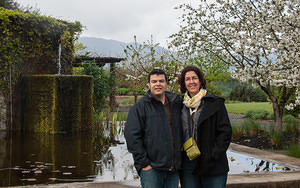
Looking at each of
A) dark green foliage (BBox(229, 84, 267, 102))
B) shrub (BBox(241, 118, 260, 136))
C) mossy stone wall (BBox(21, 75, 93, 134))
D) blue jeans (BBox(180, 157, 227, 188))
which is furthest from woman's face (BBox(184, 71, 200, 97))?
dark green foliage (BBox(229, 84, 267, 102))

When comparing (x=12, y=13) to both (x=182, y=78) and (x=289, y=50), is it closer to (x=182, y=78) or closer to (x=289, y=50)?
(x=289, y=50)

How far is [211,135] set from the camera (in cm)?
285

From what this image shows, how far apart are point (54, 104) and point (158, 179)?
8.22 meters

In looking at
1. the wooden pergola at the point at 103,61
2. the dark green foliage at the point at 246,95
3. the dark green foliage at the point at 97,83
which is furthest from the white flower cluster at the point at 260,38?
the dark green foliage at the point at 246,95

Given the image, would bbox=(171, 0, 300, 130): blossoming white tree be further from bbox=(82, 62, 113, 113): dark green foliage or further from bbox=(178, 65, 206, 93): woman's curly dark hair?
bbox=(82, 62, 113, 113): dark green foliage

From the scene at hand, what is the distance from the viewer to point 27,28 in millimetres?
11234

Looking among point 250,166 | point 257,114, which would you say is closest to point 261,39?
point 250,166

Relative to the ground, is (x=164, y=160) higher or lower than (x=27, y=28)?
lower

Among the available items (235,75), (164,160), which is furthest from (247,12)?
(164,160)

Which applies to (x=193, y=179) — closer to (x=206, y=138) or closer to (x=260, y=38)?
(x=206, y=138)

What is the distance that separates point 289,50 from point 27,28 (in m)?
8.54

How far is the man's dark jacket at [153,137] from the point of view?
2709mm

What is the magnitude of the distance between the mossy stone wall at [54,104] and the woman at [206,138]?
8.03 metres

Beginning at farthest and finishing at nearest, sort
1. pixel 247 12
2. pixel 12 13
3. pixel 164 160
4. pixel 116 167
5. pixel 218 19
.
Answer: pixel 12 13
pixel 218 19
pixel 247 12
pixel 116 167
pixel 164 160
